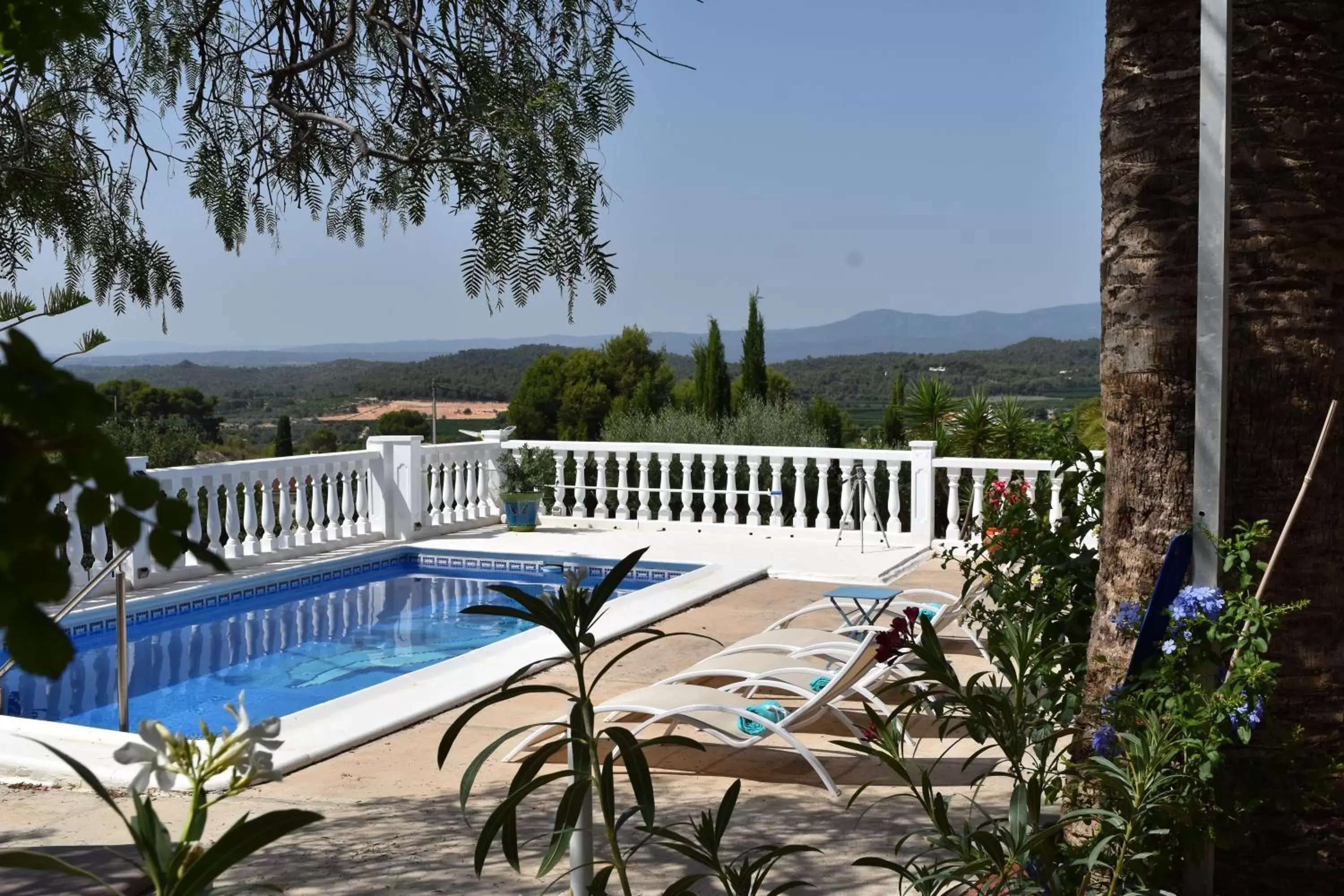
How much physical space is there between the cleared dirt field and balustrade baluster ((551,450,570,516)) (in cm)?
1367

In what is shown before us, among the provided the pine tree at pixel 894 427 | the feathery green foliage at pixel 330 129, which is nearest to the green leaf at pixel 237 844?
the feathery green foliage at pixel 330 129

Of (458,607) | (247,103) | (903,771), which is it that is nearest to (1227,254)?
(903,771)

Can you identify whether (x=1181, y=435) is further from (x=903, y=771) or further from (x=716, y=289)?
(x=716, y=289)

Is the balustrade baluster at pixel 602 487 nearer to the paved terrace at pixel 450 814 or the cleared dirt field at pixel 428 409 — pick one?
the paved terrace at pixel 450 814

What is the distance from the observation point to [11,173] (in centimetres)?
439

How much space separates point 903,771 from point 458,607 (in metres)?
8.08

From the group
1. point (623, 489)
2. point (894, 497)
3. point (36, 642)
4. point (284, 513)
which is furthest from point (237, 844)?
point (623, 489)

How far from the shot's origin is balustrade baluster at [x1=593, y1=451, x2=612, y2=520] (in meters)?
13.3

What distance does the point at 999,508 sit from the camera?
411cm

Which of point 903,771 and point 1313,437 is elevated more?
point 1313,437

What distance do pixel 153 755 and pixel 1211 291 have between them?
8.32 feet

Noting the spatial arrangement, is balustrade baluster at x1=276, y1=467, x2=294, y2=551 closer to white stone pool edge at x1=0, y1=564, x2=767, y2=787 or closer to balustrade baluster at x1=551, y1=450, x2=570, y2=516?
balustrade baluster at x1=551, y1=450, x2=570, y2=516

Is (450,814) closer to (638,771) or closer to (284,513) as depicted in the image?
(638,771)

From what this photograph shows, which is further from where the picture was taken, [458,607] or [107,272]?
[458,607]
